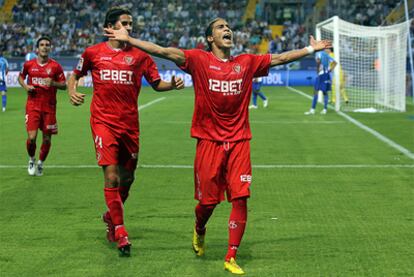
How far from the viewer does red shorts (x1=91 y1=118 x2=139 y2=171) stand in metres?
7.81

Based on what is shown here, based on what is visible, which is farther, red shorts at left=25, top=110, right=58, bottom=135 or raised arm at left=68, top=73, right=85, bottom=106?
red shorts at left=25, top=110, right=58, bottom=135

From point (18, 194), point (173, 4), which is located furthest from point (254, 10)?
point (18, 194)

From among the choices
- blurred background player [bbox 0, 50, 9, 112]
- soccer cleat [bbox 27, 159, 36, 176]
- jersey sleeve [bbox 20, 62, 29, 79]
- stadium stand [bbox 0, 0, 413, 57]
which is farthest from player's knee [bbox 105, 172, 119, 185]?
stadium stand [bbox 0, 0, 413, 57]

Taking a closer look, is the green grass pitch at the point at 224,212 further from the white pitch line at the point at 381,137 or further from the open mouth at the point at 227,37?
the open mouth at the point at 227,37

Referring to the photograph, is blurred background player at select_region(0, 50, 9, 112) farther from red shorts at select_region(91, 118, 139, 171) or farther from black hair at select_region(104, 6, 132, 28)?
black hair at select_region(104, 6, 132, 28)

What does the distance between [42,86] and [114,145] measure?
17.7 feet

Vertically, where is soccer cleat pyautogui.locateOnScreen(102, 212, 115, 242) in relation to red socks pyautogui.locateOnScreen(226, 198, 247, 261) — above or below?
below

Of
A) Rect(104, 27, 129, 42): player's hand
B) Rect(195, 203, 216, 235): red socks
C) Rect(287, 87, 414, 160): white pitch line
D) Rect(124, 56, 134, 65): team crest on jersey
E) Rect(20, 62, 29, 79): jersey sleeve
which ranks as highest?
Rect(104, 27, 129, 42): player's hand

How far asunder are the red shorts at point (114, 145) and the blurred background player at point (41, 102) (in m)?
4.93

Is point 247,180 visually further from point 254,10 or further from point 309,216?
point 254,10

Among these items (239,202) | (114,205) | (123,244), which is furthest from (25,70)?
(239,202)

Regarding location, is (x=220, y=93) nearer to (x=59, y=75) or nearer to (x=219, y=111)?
(x=219, y=111)

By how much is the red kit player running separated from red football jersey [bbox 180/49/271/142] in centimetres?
59

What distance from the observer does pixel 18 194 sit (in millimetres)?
10922
